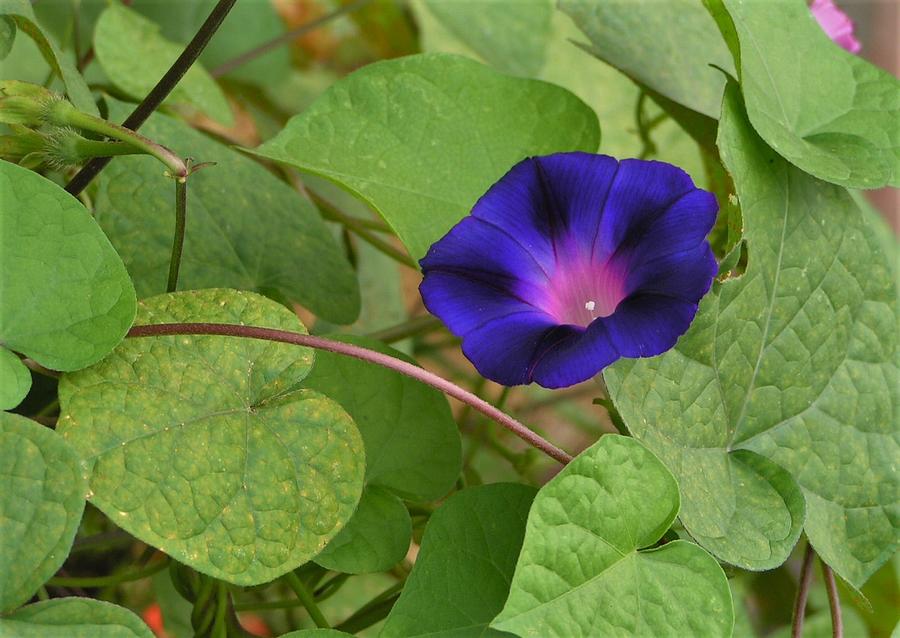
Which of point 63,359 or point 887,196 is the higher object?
point 63,359

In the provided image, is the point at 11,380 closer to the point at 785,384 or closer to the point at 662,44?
the point at 785,384

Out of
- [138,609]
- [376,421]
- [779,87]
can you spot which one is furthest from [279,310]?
[138,609]

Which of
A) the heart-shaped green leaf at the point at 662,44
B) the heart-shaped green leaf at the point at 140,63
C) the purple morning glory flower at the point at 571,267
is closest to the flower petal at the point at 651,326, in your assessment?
the purple morning glory flower at the point at 571,267

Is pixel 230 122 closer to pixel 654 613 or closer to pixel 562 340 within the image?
pixel 562 340

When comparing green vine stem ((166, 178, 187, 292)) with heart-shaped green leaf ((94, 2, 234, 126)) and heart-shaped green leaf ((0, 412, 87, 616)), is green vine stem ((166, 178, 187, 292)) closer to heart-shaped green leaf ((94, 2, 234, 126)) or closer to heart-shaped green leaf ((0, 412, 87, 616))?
heart-shaped green leaf ((0, 412, 87, 616))

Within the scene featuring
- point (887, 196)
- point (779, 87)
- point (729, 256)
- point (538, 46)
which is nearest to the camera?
point (729, 256)

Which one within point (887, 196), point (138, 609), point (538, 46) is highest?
point (538, 46)

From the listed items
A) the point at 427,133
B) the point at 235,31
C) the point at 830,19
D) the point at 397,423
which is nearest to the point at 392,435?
the point at 397,423

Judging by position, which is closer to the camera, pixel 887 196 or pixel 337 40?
pixel 337 40
